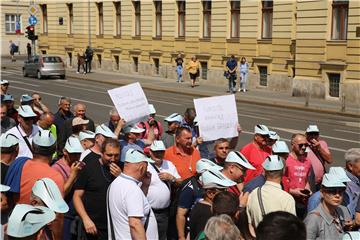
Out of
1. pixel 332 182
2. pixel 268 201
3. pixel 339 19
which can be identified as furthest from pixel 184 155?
pixel 339 19

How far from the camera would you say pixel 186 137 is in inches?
278

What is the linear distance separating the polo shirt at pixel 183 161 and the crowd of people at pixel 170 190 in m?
0.01

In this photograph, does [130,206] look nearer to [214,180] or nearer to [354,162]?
[214,180]

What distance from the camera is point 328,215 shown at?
527 centimetres

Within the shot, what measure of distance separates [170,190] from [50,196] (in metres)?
2.07

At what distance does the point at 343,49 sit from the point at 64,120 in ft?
59.1

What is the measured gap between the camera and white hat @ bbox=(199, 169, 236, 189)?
516cm

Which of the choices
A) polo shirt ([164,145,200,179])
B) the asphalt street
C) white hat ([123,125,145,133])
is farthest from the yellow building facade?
polo shirt ([164,145,200,179])

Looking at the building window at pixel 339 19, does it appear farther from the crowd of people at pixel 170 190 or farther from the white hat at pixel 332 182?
the white hat at pixel 332 182

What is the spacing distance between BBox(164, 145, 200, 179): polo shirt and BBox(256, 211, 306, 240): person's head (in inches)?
133

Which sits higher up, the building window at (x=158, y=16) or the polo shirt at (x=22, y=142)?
the building window at (x=158, y=16)

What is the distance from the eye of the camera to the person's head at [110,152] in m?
6.03

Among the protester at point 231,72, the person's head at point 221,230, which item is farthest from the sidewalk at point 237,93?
the person's head at point 221,230

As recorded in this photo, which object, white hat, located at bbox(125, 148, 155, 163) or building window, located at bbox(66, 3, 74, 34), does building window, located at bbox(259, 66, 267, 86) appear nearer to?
building window, located at bbox(66, 3, 74, 34)
